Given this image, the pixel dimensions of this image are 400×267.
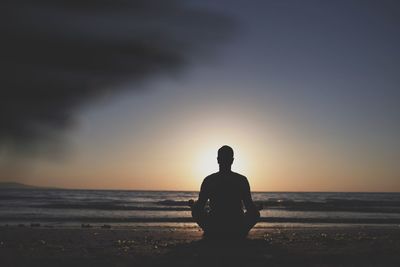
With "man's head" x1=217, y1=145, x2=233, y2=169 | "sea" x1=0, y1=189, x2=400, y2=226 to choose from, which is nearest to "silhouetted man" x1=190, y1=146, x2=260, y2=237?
"man's head" x1=217, y1=145, x2=233, y2=169

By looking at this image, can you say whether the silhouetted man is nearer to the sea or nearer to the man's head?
the man's head

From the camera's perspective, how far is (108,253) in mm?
6855

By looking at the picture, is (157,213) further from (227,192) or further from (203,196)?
(227,192)

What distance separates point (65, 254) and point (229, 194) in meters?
2.86

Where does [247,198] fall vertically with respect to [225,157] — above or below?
below

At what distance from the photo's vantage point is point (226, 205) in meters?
6.98

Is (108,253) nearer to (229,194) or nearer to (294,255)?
(229,194)

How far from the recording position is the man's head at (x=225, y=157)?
23.0ft

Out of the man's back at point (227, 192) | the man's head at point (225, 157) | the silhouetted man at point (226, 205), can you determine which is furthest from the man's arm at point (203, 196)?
the man's head at point (225, 157)

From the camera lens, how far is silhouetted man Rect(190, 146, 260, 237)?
22.7ft

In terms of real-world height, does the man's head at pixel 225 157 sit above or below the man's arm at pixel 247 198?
above

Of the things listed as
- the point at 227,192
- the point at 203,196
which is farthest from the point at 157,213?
the point at 227,192

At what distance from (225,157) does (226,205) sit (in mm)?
817

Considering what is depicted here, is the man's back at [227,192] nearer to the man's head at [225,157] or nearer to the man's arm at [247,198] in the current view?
the man's arm at [247,198]
